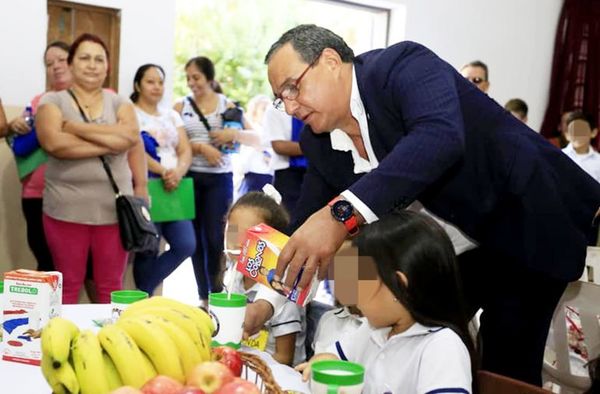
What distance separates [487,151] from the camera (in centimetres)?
169

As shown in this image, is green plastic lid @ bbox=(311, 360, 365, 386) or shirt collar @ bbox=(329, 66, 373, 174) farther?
shirt collar @ bbox=(329, 66, 373, 174)

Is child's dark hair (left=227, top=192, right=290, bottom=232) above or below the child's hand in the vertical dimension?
above

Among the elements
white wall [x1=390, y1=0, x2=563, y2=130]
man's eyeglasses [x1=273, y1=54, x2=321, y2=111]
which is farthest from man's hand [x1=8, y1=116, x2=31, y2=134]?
white wall [x1=390, y1=0, x2=563, y2=130]

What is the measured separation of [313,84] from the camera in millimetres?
1639

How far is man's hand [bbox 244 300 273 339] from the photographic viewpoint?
1.87 meters

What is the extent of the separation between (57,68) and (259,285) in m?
2.22

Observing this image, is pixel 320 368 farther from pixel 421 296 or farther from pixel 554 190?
pixel 554 190

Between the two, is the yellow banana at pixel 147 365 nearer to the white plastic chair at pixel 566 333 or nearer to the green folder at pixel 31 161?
the white plastic chair at pixel 566 333

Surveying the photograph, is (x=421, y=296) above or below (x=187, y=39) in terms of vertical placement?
below

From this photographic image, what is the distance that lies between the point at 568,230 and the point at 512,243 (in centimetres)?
13

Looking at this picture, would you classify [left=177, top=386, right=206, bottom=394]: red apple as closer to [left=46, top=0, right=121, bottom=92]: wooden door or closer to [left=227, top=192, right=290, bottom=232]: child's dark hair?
[left=227, top=192, right=290, bottom=232]: child's dark hair

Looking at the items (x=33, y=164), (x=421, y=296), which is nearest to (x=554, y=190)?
(x=421, y=296)

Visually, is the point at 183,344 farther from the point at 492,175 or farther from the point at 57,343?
the point at 492,175

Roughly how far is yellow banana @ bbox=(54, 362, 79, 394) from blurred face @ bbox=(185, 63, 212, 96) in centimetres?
355
